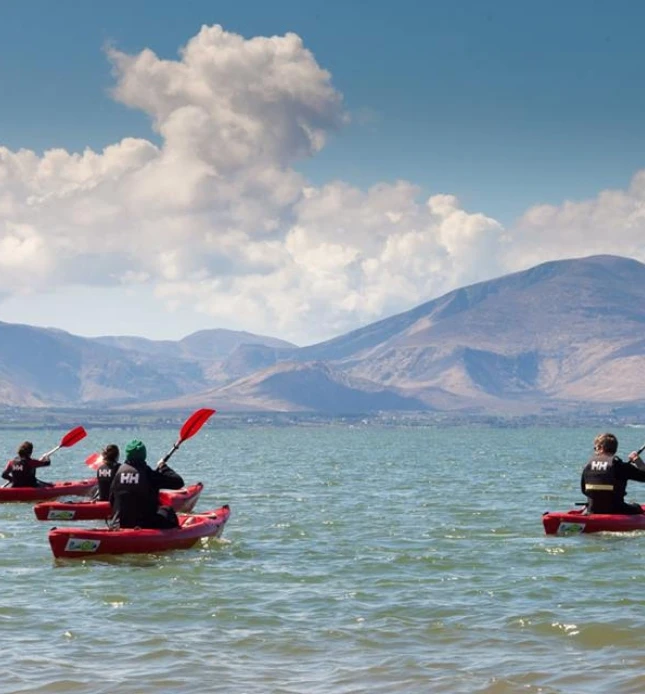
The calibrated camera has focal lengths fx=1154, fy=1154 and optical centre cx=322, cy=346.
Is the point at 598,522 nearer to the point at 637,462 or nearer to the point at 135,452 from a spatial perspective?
the point at 637,462

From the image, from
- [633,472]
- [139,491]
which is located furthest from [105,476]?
[633,472]

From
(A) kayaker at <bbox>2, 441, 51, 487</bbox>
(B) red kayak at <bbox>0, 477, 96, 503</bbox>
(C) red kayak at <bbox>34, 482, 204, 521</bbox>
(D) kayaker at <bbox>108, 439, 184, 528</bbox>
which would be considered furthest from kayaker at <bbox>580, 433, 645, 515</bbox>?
(A) kayaker at <bbox>2, 441, 51, 487</bbox>

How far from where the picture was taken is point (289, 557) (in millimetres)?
24016

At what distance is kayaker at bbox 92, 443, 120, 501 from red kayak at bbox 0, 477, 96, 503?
7.27 meters

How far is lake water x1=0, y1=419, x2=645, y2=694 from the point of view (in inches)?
547

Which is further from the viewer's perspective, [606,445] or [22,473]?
[22,473]

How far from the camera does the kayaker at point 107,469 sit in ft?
86.2

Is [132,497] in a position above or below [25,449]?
below

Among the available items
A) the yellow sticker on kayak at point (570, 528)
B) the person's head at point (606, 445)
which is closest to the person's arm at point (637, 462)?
the person's head at point (606, 445)

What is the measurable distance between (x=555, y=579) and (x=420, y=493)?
80.7ft

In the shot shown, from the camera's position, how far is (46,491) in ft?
119

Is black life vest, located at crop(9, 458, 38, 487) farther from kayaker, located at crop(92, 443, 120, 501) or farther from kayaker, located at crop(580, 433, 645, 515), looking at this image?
kayaker, located at crop(580, 433, 645, 515)

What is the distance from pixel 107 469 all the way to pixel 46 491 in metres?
9.97

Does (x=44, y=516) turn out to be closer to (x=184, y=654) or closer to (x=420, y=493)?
(x=184, y=654)
